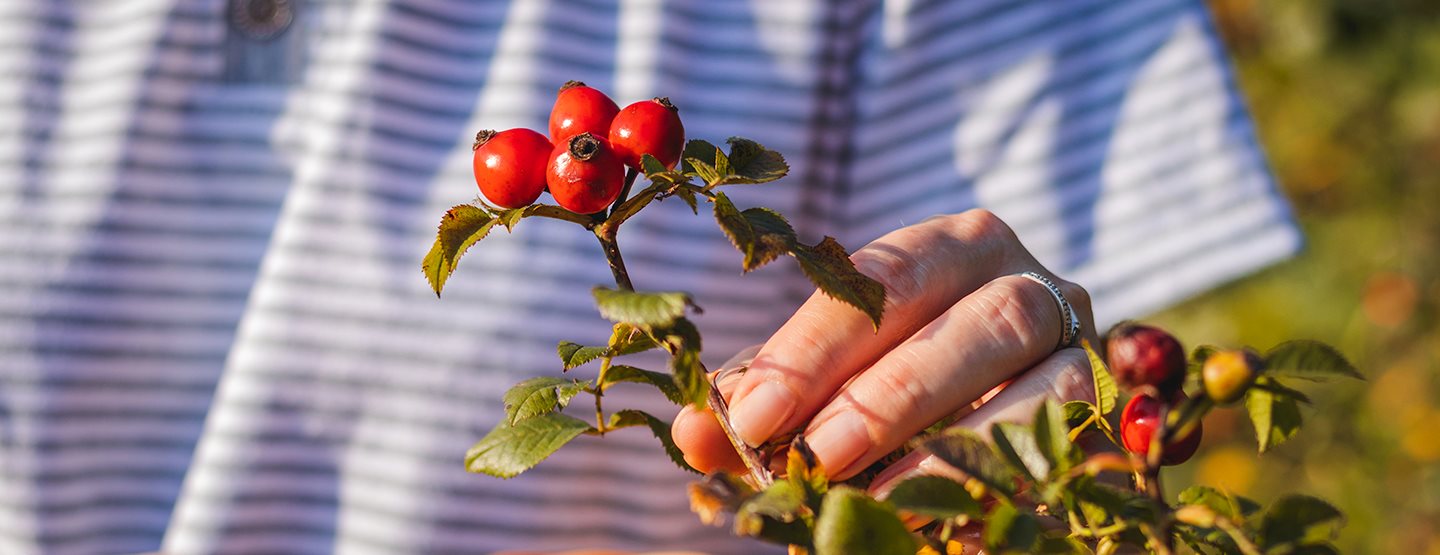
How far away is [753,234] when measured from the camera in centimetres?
31

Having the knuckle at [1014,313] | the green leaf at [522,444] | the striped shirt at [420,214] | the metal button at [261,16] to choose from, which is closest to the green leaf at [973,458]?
the green leaf at [522,444]

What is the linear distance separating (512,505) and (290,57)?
1.75ft

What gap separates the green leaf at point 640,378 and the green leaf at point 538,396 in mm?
10

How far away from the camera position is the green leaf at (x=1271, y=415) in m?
0.31

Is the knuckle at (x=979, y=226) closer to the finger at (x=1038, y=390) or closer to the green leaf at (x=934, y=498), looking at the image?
the finger at (x=1038, y=390)

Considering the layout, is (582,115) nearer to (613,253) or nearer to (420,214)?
(613,253)

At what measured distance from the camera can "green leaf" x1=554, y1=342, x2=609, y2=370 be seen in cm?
35

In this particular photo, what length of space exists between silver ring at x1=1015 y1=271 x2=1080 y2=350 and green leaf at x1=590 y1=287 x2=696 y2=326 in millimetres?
329

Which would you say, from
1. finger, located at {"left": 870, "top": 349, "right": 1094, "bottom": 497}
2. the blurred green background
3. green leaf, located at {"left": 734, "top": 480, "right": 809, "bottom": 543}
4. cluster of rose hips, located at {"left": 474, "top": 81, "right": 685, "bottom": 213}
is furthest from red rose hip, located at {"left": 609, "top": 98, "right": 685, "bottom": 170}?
A: the blurred green background

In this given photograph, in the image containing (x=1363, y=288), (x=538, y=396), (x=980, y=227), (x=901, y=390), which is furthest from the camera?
(x=1363, y=288)

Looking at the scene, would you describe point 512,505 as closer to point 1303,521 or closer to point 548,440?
point 548,440

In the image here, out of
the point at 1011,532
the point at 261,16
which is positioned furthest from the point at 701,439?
the point at 261,16

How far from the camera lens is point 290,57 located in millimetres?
1171

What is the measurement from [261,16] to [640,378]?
0.96 metres
